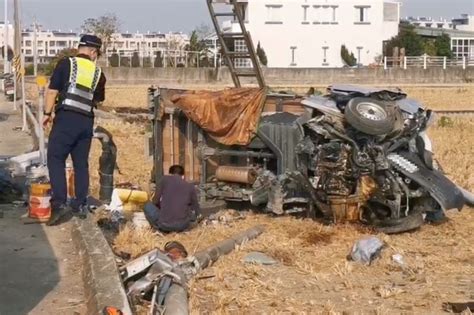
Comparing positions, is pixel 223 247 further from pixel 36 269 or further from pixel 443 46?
pixel 443 46

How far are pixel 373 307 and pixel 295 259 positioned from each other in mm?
1872

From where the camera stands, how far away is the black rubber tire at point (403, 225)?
10266mm

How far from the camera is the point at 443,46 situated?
7044cm

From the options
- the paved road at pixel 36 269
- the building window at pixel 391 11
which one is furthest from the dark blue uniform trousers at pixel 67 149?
the building window at pixel 391 11

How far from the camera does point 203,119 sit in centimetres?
1154

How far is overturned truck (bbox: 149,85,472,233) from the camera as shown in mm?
10297

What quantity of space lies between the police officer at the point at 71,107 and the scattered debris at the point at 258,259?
1.72 m

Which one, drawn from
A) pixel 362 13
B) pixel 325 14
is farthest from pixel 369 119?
pixel 362 13

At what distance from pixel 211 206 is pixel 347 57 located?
58.6 meters

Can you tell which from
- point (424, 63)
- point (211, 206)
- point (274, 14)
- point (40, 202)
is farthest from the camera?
point (274, 14)

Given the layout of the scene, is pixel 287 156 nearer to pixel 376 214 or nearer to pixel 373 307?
pixel 376 214

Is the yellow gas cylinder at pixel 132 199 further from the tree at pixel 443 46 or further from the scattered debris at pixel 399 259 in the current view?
the tree at pixel 443 46

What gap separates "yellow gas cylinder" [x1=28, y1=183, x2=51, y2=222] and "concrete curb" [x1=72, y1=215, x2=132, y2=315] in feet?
1.75

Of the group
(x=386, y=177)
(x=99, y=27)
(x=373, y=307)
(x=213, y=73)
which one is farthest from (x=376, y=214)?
(x=99, y=27)
